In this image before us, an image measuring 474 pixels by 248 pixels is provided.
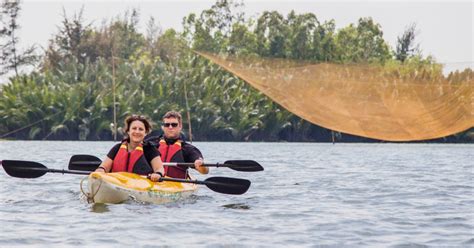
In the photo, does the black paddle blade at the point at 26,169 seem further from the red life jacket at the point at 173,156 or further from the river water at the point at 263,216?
the red life jacket at the point at 173,156

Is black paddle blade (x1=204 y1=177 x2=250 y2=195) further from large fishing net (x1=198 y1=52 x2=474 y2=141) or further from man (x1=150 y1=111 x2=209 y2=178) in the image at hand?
large fishing net (x1=198 y1=52 x2=474 y2=141)

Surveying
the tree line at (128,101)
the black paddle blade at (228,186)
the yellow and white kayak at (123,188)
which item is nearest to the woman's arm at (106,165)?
the yellow and white kayak at (123,188)

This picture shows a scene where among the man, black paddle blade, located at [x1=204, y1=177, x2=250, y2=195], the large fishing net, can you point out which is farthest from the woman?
the large fishing net

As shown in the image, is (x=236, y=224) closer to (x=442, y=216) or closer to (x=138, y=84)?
(x=442, y=216)

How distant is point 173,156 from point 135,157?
206 centimetres

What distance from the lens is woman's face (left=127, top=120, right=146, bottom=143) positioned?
1598 centimetres

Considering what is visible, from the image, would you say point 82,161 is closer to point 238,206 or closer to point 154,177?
point 154,177

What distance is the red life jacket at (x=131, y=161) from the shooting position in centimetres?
1634

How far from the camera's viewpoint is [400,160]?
114 feet

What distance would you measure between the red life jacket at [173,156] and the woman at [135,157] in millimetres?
1757

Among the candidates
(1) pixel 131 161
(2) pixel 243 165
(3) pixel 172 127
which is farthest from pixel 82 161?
(2) pixel 243 165

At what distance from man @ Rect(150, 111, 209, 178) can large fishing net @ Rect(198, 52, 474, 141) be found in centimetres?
1478

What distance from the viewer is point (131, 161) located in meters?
16.4

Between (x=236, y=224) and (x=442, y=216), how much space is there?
318 cm
